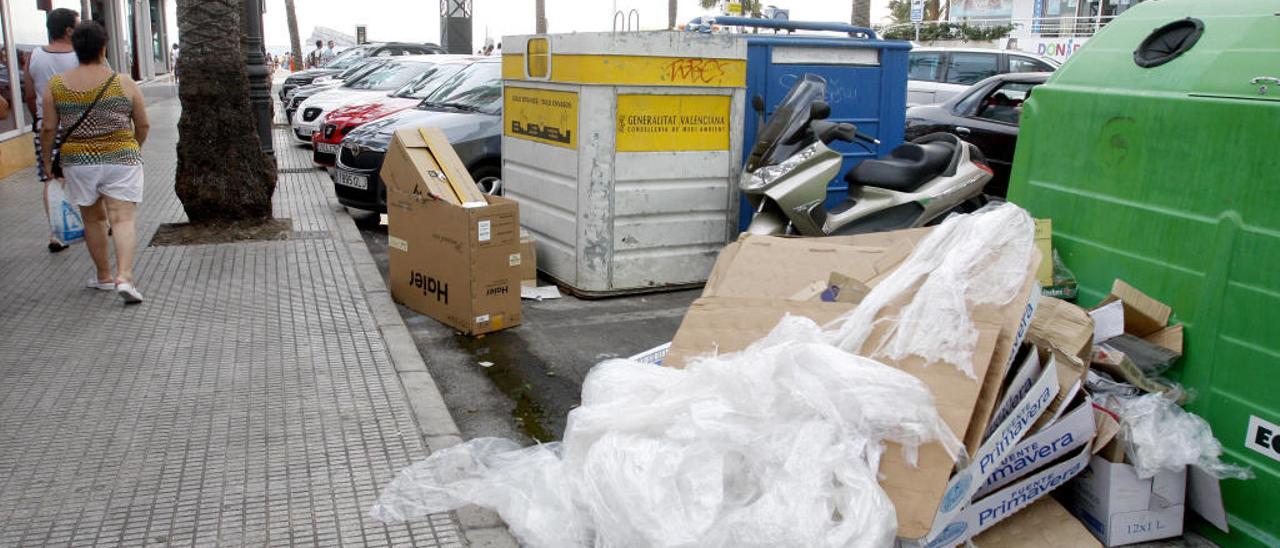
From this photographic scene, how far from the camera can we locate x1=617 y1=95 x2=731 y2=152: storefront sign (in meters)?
6.27

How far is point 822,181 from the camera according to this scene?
19.7 feet

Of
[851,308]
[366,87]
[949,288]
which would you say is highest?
[366,87]

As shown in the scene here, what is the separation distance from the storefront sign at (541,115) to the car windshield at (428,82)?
4.86m

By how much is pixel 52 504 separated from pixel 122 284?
3.03 metres

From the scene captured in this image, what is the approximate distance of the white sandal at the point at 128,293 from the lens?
20.1 feet

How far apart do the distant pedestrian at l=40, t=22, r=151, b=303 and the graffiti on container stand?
3.44m

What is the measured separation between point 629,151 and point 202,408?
304 cm

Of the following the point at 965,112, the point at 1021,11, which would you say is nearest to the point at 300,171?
the point at 965,112

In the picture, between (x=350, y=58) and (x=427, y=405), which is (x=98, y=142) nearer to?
(x=427, y=405)

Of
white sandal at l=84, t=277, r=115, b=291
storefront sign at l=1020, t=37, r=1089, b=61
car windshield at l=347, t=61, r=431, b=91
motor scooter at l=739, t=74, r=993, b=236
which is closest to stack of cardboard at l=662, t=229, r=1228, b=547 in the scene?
motor scooter at l=739, t=74, r=993, b=236

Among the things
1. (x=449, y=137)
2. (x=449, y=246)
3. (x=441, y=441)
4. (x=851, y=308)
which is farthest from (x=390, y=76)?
(x=851, y=308)

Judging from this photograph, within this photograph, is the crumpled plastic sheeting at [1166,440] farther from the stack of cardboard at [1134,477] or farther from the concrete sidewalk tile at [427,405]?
the concrete sidewalk tile at [427,405]

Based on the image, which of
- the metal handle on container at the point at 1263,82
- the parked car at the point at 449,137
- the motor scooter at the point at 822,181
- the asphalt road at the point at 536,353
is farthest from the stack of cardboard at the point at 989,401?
the parked car at the point at 449,137

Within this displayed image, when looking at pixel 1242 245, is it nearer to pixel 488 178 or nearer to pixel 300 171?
pixel 488 178
